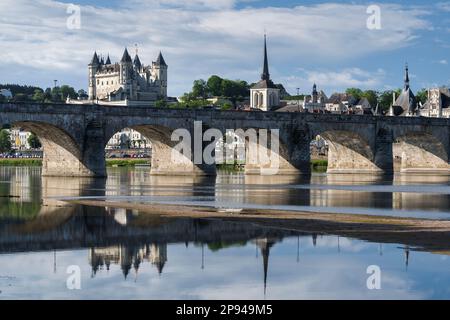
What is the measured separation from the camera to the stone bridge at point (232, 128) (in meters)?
74.1

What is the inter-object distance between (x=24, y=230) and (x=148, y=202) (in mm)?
14618

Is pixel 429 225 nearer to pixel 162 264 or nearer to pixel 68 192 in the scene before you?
pixel 162 264

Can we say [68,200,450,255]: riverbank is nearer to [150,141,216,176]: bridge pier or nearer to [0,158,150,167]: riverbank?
[150,141,216,176]: bridge pier

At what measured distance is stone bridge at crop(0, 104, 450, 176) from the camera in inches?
2916

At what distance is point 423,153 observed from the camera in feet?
381

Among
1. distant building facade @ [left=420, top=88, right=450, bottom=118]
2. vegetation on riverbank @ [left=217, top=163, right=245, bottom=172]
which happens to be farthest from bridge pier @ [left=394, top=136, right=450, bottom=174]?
distant building facade @ [left=420, top=88, right=450, bottom=118]

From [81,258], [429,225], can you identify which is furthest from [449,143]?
[81,258]

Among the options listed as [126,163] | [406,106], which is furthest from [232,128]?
[406,106]

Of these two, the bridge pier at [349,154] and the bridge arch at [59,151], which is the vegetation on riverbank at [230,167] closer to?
the bridge pier at [349,154]

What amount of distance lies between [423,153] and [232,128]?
1495 inches

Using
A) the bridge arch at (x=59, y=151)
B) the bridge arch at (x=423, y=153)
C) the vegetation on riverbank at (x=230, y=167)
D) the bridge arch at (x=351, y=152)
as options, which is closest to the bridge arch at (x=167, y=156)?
the bridge arch at (x=59, y=151)

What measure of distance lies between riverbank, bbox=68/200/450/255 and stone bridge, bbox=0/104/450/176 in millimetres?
32747
